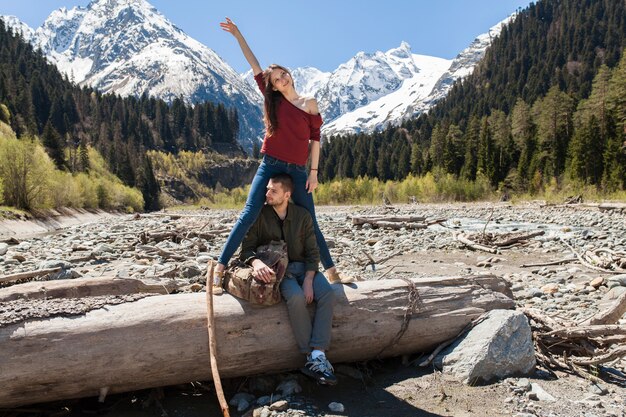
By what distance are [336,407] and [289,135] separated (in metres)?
2.94

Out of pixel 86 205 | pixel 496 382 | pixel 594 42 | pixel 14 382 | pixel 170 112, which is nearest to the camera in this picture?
pixel 14 382

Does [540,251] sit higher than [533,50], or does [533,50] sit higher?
[533,50]

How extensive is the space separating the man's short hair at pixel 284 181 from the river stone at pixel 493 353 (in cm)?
245

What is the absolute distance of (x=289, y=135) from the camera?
509 centimetres

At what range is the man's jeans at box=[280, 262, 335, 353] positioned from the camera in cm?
425

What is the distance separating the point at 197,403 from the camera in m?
4.07

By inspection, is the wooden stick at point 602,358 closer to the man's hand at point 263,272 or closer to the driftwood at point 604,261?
the man's hand at point 263,272

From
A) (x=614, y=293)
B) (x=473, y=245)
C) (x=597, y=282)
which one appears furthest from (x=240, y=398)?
(x=473, y=245)

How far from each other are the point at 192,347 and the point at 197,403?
56cm

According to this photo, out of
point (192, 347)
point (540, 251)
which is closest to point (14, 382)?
point (192, 347)

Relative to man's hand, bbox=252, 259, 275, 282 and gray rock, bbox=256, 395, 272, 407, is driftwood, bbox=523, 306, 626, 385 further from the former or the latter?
man's hand, bbox=252, 259, 275, 282

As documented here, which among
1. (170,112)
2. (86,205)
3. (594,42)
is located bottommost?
(86,205)

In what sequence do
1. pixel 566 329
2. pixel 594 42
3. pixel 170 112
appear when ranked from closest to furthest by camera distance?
pixel 566 329
pixel 594 42
pixel 170 112

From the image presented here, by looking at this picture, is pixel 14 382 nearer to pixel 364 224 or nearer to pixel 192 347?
pixel 192 347
